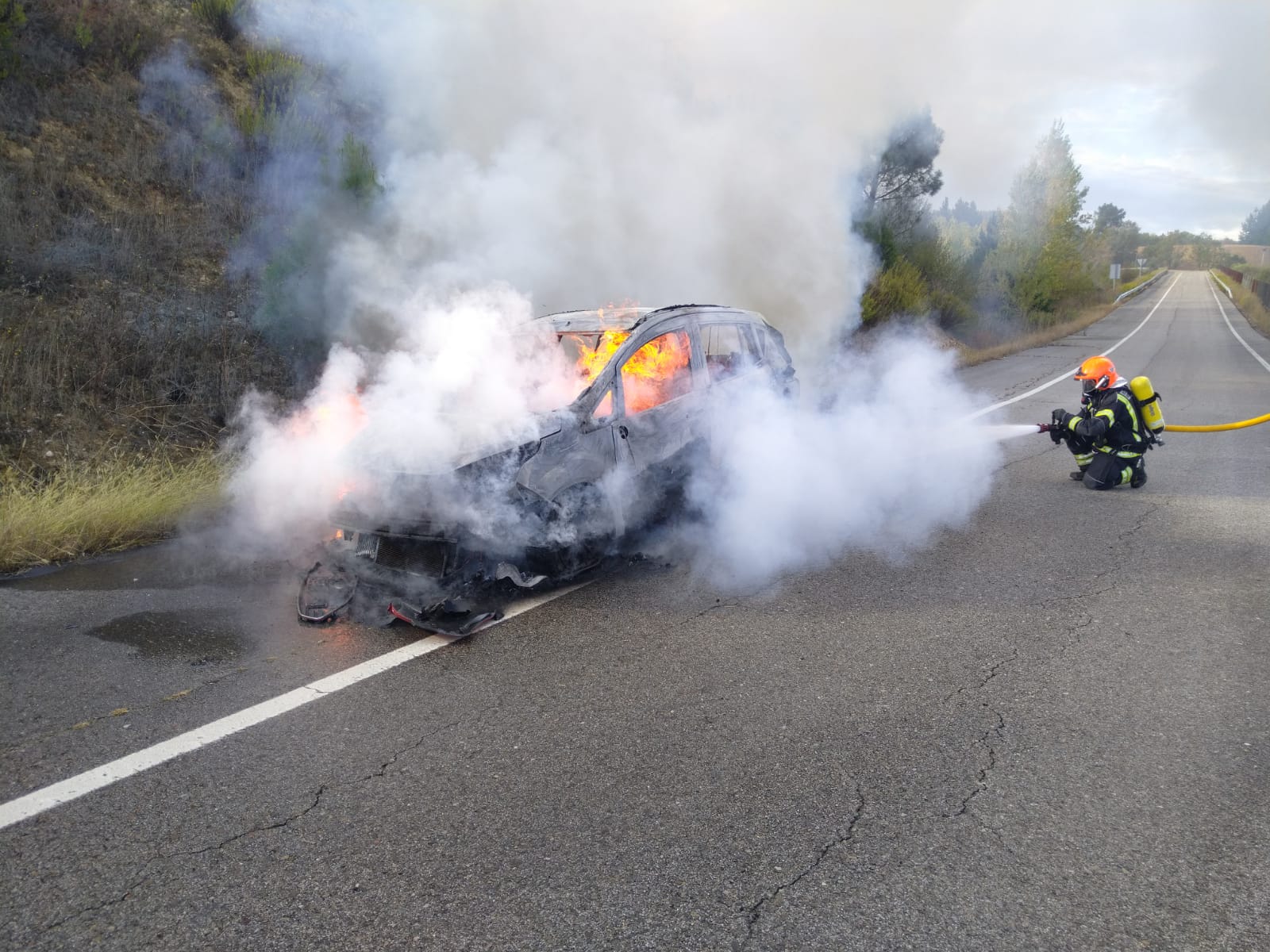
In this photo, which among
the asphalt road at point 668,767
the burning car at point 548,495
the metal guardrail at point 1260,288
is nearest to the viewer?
the asphalt road at point 668,767

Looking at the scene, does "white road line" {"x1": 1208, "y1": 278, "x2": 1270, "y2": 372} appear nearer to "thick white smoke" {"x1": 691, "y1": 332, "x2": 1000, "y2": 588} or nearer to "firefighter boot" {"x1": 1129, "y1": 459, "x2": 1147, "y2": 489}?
"firefighter boot" {"x1": 1129, "y1": 459, "x2": 1147, "y2": 489}

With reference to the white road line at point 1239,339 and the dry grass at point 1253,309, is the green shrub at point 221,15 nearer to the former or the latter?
the white road line at point 1239,339

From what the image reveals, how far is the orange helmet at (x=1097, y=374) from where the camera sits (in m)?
8.01

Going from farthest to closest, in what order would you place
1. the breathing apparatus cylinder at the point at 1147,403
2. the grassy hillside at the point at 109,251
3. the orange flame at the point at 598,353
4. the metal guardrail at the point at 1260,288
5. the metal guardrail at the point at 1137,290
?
the metal guardrail at the point at 1137,290 < the metal guardrail at the point at 1260,288 < the grassy hillside at the point at 109,251 < the breathing apparatus cylinder at the point at 1147,403 < the orange flame at the point at 598,353

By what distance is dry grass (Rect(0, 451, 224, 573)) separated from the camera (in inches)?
223

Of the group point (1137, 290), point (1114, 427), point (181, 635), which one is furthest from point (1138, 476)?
point (1137, 290)

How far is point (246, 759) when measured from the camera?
3.32 m

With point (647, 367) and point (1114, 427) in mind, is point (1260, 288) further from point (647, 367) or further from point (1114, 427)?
point (647, 367)

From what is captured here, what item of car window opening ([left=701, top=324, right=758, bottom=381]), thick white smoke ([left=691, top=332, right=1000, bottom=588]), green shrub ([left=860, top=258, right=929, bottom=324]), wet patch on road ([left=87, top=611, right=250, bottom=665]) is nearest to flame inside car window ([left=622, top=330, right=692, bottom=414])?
car window opening ([left=701, top=324, right=758, bottom=381])

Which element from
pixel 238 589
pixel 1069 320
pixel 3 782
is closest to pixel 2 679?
pixel 3 782

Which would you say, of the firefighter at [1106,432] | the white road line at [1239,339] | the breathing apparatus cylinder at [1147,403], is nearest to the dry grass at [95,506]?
the firefighter at [1106,432]

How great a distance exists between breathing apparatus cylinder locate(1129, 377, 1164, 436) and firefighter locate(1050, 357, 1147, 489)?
0.17 ft

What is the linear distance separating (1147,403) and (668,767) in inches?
258

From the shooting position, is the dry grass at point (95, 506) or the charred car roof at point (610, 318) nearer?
the dry grass at point (95, 506)
